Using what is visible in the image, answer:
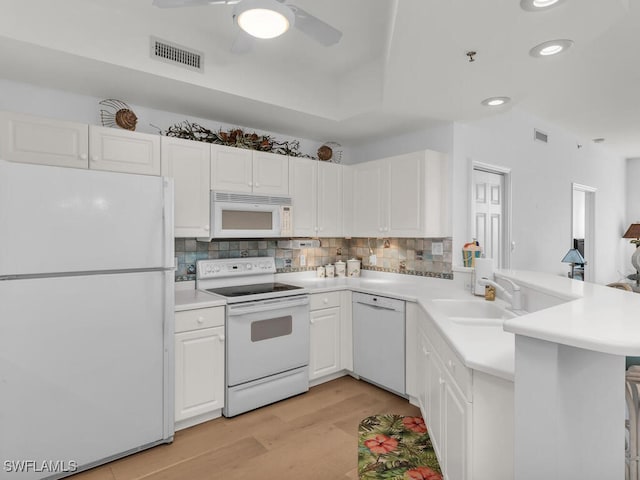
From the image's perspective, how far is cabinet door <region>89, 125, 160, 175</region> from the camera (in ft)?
8.03

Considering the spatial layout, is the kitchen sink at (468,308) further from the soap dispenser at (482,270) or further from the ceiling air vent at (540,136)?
the ceiling air vent at (540,136)

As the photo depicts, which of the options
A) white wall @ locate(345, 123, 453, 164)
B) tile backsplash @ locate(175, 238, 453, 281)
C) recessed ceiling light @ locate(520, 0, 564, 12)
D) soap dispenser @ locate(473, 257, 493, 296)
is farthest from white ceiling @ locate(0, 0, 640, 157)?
soap dispenser @ locate(473, 257, 493, 296)

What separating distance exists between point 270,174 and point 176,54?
1.18m

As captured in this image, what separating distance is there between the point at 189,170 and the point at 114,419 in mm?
1748

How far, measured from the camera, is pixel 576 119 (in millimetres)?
4504

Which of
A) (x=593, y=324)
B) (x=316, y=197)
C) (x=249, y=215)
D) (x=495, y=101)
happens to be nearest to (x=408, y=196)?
(x=316, y=197)

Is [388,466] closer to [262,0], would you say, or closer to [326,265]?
[326,265]

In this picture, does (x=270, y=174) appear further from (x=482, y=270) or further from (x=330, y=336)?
(x=482, y=270)

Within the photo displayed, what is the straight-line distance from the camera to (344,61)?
3.13 metres

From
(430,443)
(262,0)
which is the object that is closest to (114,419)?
(430,443)

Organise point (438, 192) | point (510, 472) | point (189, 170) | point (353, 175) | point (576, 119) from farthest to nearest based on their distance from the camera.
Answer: point (576, 119) < point (353, 175) < point (438, 192) < point (189, 170) < point (510, 472)

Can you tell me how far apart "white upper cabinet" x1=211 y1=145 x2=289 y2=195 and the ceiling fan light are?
4.51 feet

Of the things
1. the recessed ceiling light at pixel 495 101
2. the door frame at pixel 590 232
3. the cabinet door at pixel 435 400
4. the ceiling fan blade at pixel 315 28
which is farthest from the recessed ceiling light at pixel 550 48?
the door frame at pixel 590 232

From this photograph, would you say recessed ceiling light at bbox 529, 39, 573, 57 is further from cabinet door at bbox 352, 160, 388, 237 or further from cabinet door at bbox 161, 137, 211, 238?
cabinet door at bbox 161, 137, 211, 238
